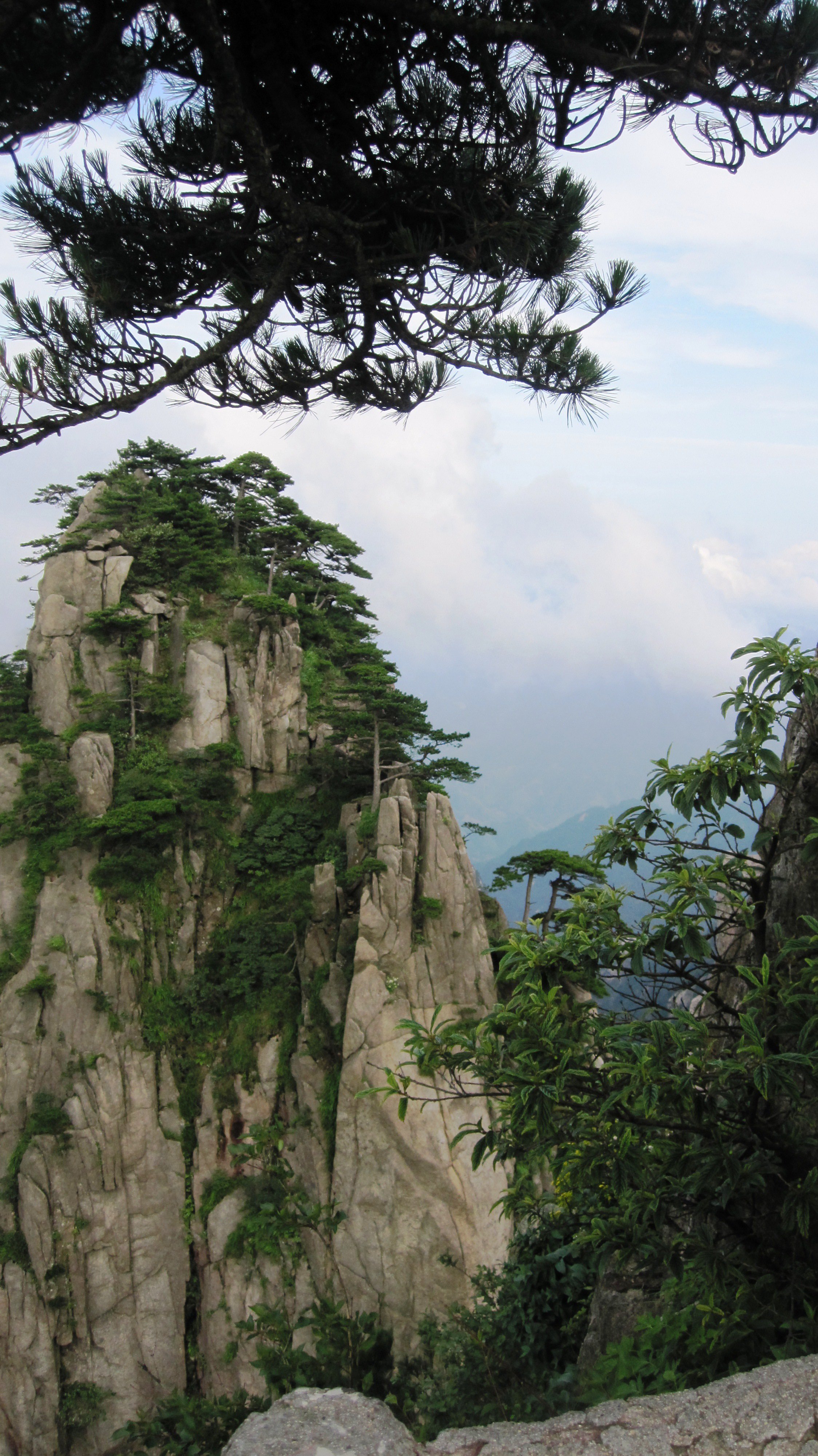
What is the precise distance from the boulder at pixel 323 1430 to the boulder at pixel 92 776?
619 inches

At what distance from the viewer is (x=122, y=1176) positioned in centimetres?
1636

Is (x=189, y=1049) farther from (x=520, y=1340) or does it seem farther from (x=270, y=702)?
(x=520, y=1340)

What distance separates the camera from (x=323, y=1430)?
2934 millimetres

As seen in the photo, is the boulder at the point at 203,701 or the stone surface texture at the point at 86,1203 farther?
the boulder at the point at 203,701

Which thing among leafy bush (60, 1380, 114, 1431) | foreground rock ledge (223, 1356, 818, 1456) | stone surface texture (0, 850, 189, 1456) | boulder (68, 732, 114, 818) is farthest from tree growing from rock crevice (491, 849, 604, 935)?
leafy bush (60, 1380, 114, 1431)

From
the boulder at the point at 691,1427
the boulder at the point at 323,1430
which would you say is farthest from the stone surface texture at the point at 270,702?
the boulder at the point at 691,1427

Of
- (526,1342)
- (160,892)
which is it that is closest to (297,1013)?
(160,892)

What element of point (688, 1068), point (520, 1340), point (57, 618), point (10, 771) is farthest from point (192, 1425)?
point (57, 618)

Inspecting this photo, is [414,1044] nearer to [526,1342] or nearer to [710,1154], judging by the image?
[710,1154]

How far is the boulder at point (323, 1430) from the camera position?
283cm

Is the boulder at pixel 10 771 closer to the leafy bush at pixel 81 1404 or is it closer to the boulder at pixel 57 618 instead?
the boulder at pixel 57 618

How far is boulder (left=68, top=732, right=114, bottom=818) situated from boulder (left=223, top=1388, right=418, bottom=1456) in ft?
51.6

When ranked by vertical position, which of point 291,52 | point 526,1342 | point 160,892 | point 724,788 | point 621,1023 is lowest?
point 526,1342

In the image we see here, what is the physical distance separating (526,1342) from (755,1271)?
249 cm
